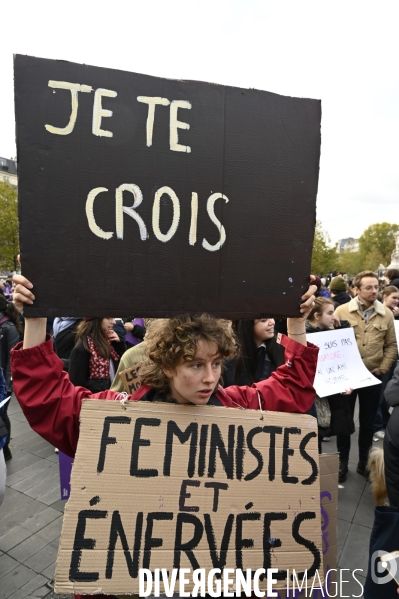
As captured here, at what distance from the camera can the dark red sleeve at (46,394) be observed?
1365mm

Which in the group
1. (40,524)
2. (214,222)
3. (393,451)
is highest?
(214,222)

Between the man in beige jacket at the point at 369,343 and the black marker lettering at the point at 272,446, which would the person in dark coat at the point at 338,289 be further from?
the black marker lettering at the point at 272,446

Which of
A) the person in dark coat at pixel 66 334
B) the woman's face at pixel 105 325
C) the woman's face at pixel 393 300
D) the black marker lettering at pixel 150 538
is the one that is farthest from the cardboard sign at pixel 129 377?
the woman's face at pixel 393 300

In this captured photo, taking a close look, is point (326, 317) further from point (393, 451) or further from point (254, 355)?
point (393, 451)

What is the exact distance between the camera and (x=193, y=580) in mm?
1247

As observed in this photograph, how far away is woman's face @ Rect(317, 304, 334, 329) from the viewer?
3.85m

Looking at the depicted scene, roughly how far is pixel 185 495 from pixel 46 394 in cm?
63

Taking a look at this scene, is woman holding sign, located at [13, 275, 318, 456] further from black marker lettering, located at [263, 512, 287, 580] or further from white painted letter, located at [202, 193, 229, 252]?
black marker lettering, located at [263, 512, 287, 580]

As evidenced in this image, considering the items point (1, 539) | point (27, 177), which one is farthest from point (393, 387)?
point (1, 539)

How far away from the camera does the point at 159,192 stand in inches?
50.9

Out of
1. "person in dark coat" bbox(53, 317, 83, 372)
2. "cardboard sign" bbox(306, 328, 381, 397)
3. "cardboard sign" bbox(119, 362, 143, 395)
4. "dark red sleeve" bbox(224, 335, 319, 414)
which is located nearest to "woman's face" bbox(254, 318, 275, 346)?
"cardboard sign" bbox(306, 328, 381, 397)

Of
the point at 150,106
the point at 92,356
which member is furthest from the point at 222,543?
the point at 92,356

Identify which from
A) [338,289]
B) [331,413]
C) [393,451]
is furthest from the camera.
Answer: [338,289]

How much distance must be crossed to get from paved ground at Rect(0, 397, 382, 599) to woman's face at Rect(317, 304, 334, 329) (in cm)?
169
